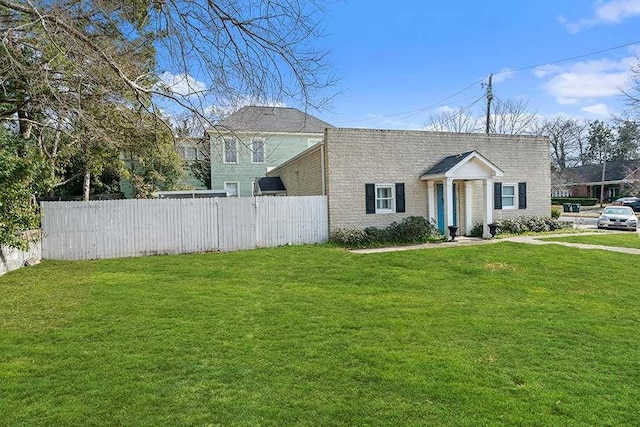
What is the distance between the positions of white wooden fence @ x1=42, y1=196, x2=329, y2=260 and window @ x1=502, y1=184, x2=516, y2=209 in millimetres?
8604

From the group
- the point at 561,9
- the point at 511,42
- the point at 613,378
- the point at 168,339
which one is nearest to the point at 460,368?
the point at 613,378

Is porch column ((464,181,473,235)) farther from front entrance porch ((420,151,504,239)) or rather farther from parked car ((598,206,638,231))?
parked car ((598,206,638,231))

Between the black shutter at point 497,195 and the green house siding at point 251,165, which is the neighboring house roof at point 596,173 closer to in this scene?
the black shutter at point 497,195

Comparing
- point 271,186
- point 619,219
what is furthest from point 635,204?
point 271,186

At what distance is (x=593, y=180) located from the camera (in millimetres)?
48625

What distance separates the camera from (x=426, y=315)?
250 inches

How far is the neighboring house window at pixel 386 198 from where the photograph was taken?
16.0 m

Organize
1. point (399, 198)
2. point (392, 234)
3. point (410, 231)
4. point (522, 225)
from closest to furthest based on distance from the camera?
point (392, 234) → point (410, 231) → point (399, 198) → point (522, 225)

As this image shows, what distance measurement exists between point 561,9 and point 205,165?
22625 mm

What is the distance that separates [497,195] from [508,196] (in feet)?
2.79

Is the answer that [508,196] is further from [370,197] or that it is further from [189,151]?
[189,151]

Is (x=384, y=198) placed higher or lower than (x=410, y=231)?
higher

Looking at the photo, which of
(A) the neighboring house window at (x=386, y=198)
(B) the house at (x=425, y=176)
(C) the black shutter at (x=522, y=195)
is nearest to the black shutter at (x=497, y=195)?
(B) the house at (x=425, y=176)

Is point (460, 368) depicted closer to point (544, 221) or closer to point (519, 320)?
point (519, 320)
